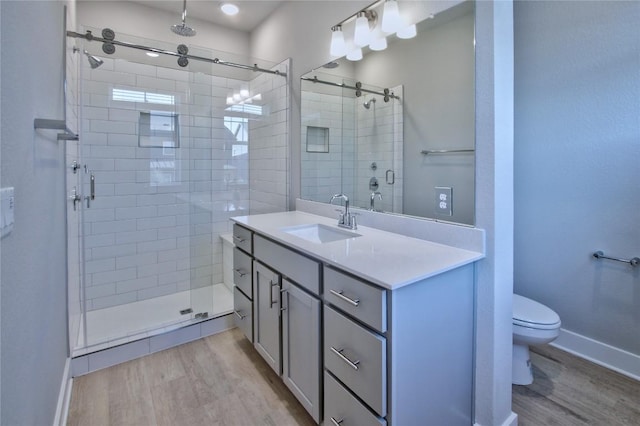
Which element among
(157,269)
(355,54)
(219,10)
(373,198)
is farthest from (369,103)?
(157,269)

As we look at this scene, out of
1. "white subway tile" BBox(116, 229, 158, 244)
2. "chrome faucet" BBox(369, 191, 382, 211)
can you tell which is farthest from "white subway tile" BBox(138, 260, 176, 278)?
"chrome faucet" BBox(369, 191, 382, 211)

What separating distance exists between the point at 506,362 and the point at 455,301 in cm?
44

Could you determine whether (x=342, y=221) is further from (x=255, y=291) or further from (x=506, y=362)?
(x=506, y=362)

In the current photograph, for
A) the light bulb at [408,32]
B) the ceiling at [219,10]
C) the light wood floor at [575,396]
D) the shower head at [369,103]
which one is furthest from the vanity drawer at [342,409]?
the ceiling at [219,10]

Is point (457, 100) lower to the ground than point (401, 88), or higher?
lower

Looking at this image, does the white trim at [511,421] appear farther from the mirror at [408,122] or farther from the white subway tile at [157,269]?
the white subway tile at [157,269]

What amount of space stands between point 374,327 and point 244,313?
1.37m

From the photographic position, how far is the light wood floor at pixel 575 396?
1665 millimetres

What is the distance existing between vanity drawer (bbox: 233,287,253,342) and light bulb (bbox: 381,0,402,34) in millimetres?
1867

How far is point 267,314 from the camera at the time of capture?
1.94 m

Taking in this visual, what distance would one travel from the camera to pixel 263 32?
3322 millimetres

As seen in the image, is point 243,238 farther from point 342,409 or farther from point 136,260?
point 136,260

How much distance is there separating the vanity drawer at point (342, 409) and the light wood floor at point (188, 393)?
334mm

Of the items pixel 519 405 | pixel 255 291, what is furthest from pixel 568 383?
pixel 255 291
